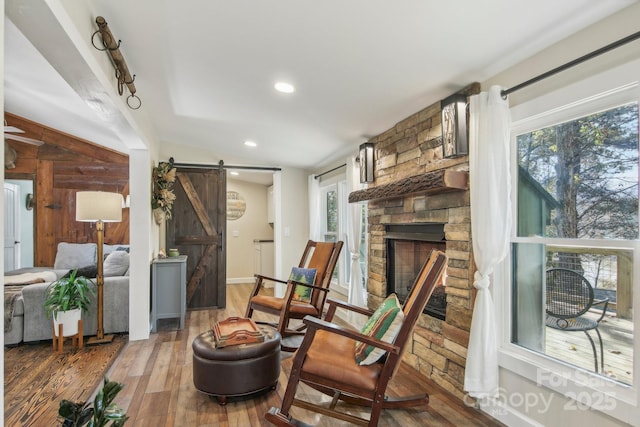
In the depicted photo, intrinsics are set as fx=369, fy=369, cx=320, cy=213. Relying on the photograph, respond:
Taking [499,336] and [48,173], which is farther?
[48,173]

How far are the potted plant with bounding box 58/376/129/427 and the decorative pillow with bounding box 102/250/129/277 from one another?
10.5 feet

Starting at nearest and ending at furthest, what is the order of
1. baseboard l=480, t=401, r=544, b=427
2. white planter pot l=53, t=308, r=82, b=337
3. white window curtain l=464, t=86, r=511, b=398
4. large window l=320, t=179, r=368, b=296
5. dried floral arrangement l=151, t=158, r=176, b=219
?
baseboard l=480, t=401, r=544, b=427, white window curtain l=464, t=86, r=511, b=398, white planter pot l=53, t=308, r=82, b=337, large window l=320, t=179, r=368, b=296, dried floral arrangement l=151, t=158, r=176, b=219

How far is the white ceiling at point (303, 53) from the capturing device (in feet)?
6.01

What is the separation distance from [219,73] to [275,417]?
2.47 metres

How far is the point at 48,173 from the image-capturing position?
6.00 m

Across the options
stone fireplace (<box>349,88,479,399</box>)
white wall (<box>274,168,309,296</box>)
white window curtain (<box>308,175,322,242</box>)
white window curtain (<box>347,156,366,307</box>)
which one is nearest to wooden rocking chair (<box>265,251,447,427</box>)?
stone fireplace (<box>349,88,479,399</box>)

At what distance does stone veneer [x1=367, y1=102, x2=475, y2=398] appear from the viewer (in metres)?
2.51

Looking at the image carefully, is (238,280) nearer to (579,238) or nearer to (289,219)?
(289,219)

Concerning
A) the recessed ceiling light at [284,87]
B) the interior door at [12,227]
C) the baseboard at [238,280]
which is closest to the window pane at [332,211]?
the recessed ceiling light at [284,87]

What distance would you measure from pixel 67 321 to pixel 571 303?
13.1 ft

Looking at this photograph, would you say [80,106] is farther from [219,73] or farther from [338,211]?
[338,211]

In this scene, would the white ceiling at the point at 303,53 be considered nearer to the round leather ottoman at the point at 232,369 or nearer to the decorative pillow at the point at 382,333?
the decorative pillow at the point at 382,333

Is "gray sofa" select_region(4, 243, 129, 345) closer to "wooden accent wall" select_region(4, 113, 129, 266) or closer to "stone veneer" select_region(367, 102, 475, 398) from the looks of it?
"wooden accent wall" select_region(4, 113, 129, 266)

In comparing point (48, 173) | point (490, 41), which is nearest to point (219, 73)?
point (490, 41)
